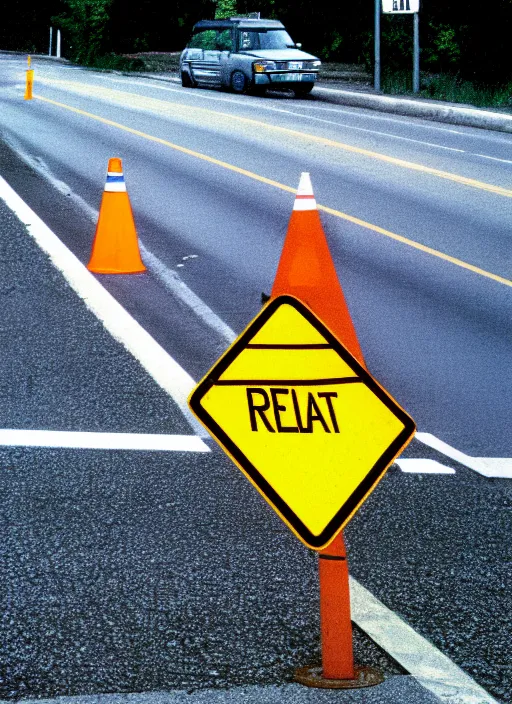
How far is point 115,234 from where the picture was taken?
32.5ft

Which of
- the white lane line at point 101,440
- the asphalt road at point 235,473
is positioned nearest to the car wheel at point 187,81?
the asphalt road at point 235,473

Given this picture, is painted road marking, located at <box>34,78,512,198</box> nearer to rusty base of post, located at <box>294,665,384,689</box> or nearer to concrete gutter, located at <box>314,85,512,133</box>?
concrete gutter, located at <box>314,85,512,133</box>

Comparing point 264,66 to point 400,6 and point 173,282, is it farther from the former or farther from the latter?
point 173,282

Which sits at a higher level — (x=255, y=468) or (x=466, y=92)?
(x=466, y=92)

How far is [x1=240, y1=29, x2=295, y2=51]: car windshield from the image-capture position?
30.6m

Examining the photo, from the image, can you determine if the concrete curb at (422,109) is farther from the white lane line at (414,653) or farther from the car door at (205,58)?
the white lane line at (414,653)

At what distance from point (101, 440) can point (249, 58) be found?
1012 inches

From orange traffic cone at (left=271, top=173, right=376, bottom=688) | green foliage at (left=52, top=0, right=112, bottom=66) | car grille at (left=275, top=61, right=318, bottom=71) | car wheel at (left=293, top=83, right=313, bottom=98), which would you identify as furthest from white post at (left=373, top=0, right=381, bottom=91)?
orange traffic cone at (left=271, top=173, right=376, bottom=688)

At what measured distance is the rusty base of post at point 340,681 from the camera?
11.0ft

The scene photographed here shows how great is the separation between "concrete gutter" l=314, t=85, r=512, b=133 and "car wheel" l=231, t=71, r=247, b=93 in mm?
2071

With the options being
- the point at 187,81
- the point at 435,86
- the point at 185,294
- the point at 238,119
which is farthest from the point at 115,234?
the point at 187,81

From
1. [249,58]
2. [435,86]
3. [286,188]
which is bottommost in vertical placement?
[286,188]

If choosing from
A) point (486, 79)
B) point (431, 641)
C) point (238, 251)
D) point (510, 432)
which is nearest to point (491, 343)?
point (510, 432)

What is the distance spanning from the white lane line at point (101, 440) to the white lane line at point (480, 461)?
45.0 inches
